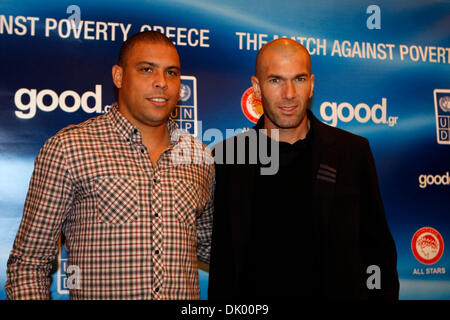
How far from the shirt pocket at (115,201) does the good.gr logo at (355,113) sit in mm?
1702

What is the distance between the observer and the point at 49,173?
1736mm

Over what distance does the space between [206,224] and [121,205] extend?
0.59 m

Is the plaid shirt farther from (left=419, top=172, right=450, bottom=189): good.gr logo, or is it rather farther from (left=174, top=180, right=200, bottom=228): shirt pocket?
(left=419, top=172, right=450, bottom=189): good.gr logo

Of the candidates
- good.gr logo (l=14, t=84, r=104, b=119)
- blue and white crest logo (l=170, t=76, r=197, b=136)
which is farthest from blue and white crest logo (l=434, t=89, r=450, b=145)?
good.gr logo (l=14, t=84, r=104, b=119)

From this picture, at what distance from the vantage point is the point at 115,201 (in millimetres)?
1762

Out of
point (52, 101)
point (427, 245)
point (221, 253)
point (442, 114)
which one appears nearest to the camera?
point (221, 253)

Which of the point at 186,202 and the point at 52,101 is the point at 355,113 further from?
the point at 52,101

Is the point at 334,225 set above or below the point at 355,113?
below

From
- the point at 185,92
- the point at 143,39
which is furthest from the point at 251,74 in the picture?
the point at 143,39

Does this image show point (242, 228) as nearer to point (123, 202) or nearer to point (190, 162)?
point (190, 162)

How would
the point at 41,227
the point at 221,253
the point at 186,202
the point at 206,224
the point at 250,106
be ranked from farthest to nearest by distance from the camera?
the point at 250,106 < the point at 206,224 < the point at 221,253 < the point at 186,202 < the point at 41,227

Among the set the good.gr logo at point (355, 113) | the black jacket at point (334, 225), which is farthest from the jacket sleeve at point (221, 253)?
the good.gr logo at point (355, 113)

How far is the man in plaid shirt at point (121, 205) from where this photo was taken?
1.74m
